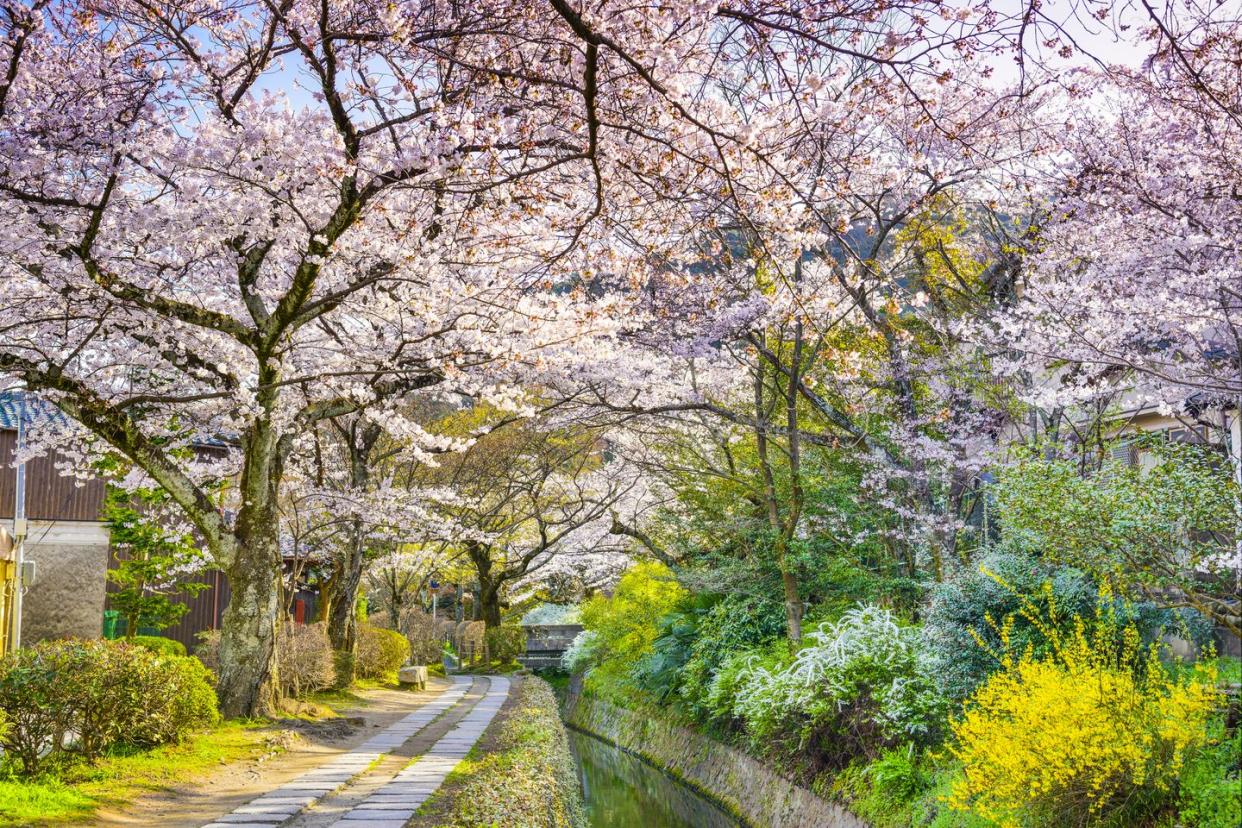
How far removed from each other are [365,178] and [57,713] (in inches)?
184

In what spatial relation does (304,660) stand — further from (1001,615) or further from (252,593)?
(1001,615)

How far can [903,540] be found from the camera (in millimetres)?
12094

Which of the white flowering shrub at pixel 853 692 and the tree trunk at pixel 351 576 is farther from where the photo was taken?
the tree trunk at pixel 351 576

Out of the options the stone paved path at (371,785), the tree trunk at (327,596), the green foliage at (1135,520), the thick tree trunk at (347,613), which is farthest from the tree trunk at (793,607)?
the tree trunk at (327,596)

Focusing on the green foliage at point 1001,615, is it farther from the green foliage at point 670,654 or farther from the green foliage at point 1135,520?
the green foliage at point 670,654

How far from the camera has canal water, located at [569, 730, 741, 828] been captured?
424 inches

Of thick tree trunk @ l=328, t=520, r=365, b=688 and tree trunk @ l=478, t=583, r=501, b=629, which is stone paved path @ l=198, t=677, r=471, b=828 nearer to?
thick tree trunk @ l=328, t=520, r=365, b=688

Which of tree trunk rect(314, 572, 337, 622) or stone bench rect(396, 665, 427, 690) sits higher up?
tree trunk rect(314, 572, 337, 622)

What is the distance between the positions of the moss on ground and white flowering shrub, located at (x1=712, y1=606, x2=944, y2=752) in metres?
2.15

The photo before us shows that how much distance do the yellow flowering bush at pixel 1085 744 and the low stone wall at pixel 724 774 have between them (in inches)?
86.1

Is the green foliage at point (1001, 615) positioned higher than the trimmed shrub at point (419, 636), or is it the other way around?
the green foliage at point (1001, 615)

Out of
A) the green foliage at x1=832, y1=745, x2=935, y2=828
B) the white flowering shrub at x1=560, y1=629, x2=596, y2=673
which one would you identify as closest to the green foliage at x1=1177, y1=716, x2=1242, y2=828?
the green foliage at x1=832, y1=745, x2=935, y2=828

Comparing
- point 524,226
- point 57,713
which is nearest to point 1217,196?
point 524,226

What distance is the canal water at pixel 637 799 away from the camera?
10.8 metres
